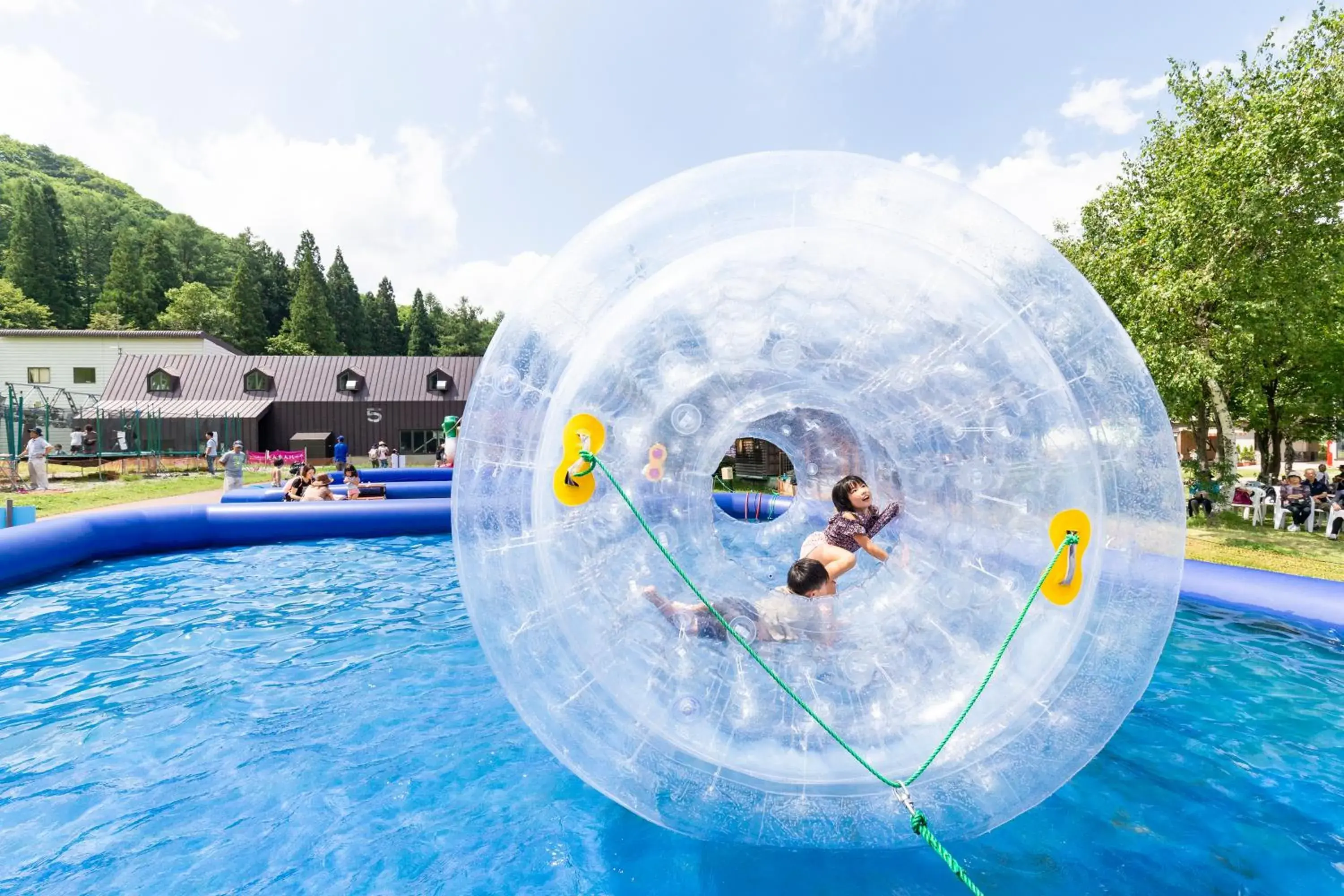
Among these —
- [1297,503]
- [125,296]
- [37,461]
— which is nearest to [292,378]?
[37,461]

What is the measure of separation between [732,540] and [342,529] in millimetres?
6294

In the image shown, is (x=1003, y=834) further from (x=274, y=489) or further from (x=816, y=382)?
(x=274, y=489)

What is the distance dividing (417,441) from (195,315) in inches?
1350

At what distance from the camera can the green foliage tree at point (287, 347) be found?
49.6 meters

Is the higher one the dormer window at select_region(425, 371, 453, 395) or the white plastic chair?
the dormer window at select_region(425, 371, 453, 395)

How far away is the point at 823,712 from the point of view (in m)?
2.44

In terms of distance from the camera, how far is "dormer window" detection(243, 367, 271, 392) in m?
29.5

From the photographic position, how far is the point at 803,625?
3166mm

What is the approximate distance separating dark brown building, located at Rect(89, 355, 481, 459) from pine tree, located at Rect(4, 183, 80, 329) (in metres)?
32.3

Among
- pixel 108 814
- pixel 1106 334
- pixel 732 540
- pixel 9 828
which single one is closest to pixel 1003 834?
pixel 1106 334

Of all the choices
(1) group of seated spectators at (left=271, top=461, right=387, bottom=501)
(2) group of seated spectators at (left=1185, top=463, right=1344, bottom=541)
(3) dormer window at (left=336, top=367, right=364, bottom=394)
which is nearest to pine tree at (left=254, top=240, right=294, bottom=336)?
(3) dormer window at (left=336, top=367, right=364, bottom=394)

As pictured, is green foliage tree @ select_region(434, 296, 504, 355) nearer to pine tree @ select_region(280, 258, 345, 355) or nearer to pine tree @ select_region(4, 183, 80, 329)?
pine tree @ select_region(280, 258, 345, 355)

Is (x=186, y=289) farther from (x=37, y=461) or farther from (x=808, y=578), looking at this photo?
(x=808, y=578)

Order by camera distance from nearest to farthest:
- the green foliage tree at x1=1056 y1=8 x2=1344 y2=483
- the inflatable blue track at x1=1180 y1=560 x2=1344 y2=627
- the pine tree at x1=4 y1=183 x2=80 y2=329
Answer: the inflatable blue track at x1=1180 y1=560 x2=1344 y2=627 < the green foliage tree at x1=1056 y1=8 x2=1344 y2=483 < the pine tree at x1=4 y1=183 x2=80 y2=329
